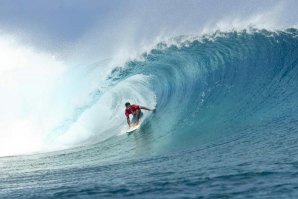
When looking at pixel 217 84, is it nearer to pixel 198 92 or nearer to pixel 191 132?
pixel 198 92

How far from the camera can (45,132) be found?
66.7ft

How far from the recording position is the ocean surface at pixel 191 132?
6.54 meters

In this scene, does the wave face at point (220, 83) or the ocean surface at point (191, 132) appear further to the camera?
the wave face at point (220, 83)

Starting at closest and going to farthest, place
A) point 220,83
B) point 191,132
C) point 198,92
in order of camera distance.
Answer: point 191,132 → point 220,83 → point 198,92

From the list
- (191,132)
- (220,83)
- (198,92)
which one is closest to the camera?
(191,132)

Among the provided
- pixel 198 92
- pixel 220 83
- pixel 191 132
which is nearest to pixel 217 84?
pixel 220 83

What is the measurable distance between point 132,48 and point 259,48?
7479 millimetres

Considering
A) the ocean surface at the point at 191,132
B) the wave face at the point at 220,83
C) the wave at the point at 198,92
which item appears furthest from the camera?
the wave at the point at 198,92

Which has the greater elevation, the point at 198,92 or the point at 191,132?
the point at 198,92

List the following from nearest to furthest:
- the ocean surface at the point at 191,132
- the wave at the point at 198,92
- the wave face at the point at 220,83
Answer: the ocean surface at the point at 191,132
the wave face at the point at 220,83
the wave at the point at 198,92

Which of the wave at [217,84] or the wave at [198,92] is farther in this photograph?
the wave at [198,92]

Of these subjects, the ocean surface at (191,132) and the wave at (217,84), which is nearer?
the ocean surface at (191,132)

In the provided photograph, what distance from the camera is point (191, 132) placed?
39.7ft

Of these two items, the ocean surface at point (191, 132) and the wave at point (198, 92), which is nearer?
the ocean surface at point (191, 132)
